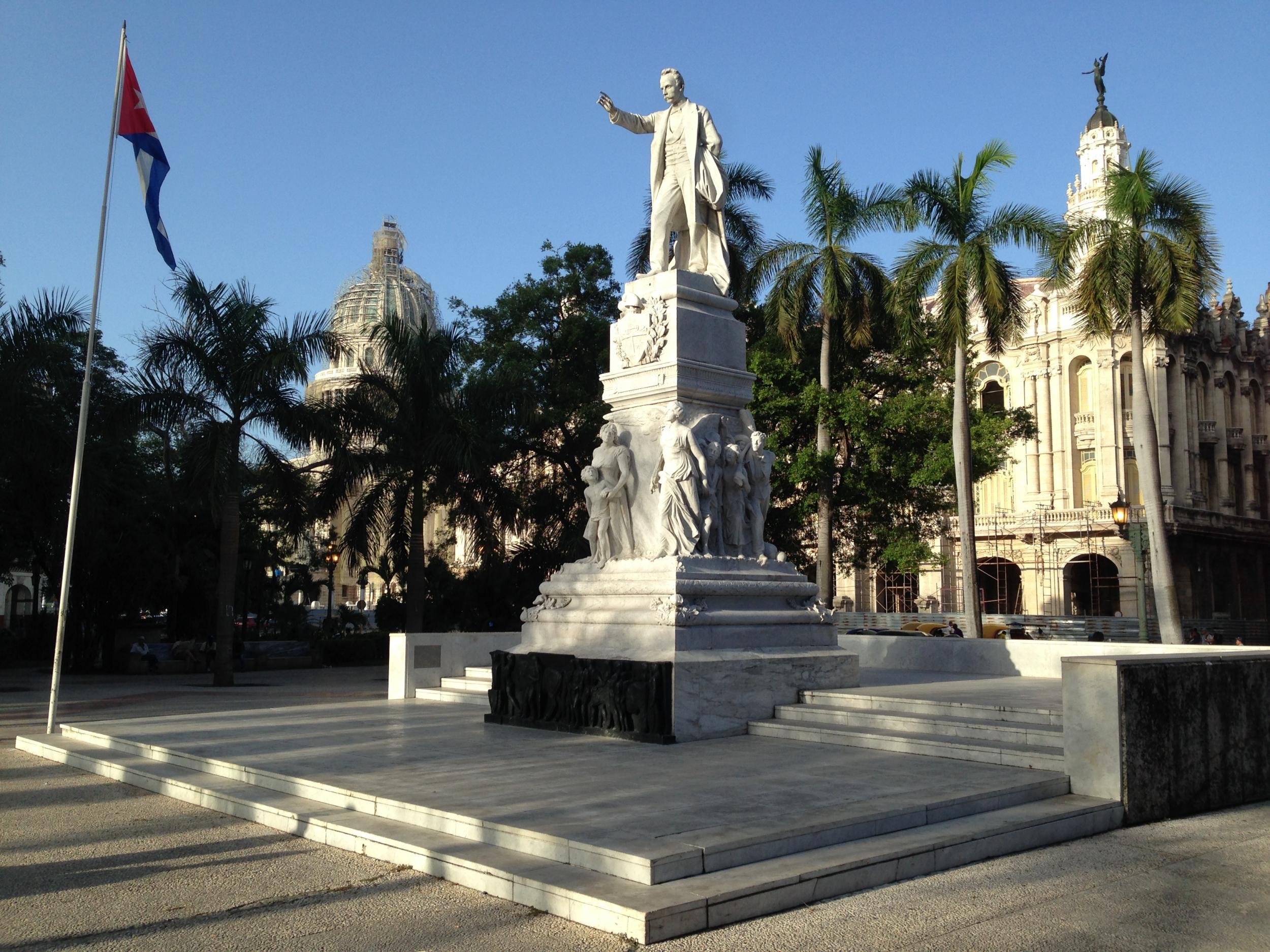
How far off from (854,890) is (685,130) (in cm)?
1045

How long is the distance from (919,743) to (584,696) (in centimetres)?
350

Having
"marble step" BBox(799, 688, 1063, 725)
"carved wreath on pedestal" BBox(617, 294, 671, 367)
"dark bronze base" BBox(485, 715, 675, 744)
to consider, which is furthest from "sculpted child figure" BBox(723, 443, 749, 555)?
"dark bronze base" BBox(485, 715, 675, 744)

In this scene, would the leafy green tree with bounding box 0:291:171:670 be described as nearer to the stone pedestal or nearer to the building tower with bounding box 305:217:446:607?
the stone pedestal

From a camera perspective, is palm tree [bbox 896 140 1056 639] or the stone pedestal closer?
the stone pedestal

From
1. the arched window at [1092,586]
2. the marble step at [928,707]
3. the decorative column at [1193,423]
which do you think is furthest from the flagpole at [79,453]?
the decorative column at [1193,423]

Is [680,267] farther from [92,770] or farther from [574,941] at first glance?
[574,941]

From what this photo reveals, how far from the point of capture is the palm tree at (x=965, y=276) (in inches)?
949

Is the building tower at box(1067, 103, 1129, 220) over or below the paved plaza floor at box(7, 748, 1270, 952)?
over

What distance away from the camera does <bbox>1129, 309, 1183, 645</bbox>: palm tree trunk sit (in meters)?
21.5

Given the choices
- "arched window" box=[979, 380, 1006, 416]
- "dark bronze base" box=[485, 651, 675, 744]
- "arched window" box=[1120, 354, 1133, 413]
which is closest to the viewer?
"dark bronze base" box=[485, 651, 675, 744]

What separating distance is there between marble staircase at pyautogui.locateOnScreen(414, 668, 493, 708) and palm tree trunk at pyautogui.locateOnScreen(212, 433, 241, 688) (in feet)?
28.7

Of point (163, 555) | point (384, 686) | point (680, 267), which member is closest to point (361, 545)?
point (384, 686)

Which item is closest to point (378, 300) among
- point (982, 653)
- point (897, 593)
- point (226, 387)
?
point (897, 593)

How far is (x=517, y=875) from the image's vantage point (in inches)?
233
